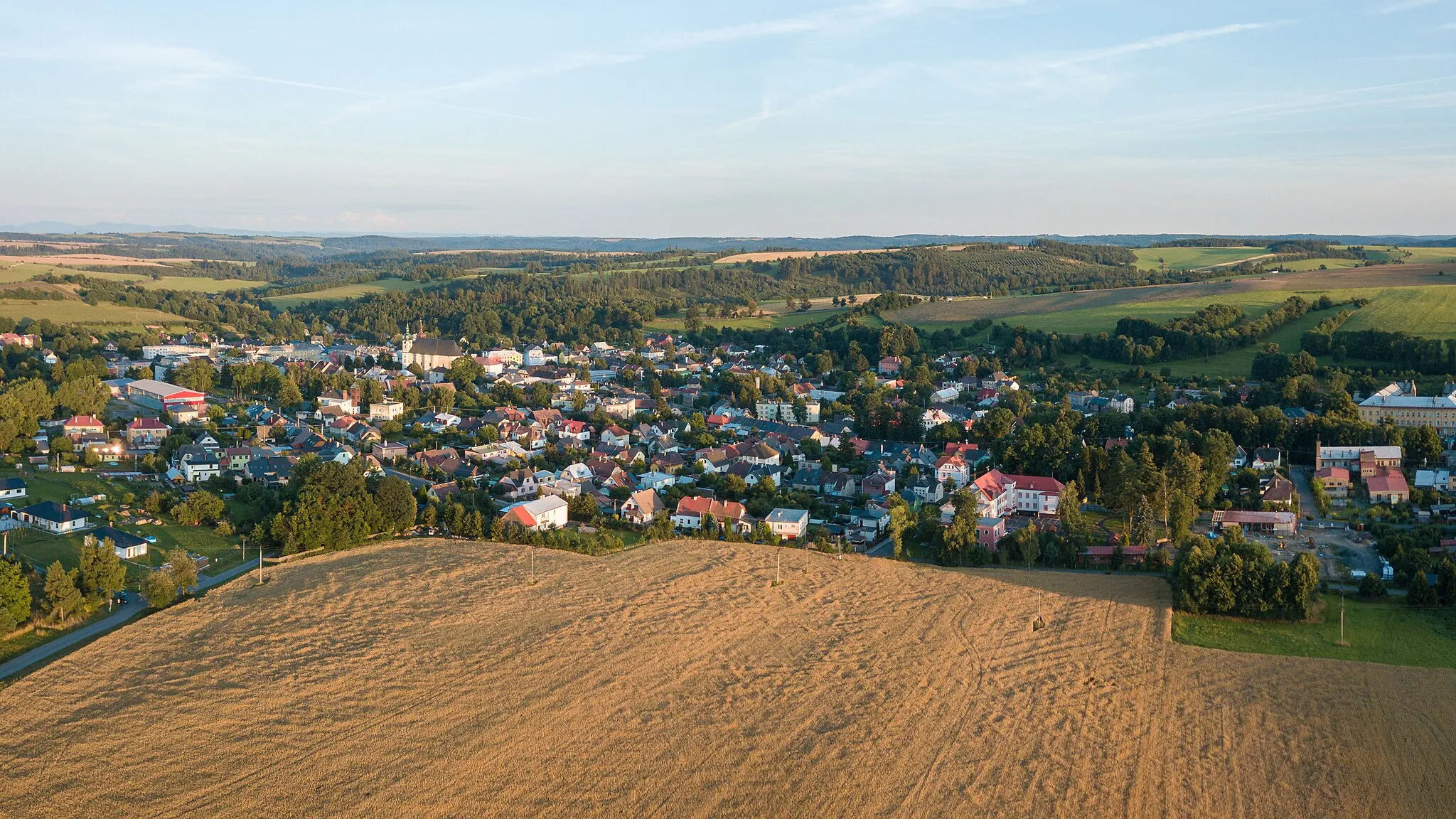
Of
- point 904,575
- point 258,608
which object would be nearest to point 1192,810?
→ point 904,575

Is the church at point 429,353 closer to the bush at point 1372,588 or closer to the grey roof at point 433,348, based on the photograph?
the grey roof at point 433,348

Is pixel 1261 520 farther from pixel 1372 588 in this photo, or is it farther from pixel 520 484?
pixel 520 484

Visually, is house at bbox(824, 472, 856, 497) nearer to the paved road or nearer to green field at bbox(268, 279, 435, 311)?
the paved road

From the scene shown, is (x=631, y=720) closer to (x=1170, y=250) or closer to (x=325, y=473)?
(x=325, y=473)

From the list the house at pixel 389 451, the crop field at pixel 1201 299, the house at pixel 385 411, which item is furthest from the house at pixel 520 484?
the crop field at pixel 1201 299

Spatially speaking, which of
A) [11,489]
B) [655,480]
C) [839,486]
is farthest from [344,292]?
[839,486]
